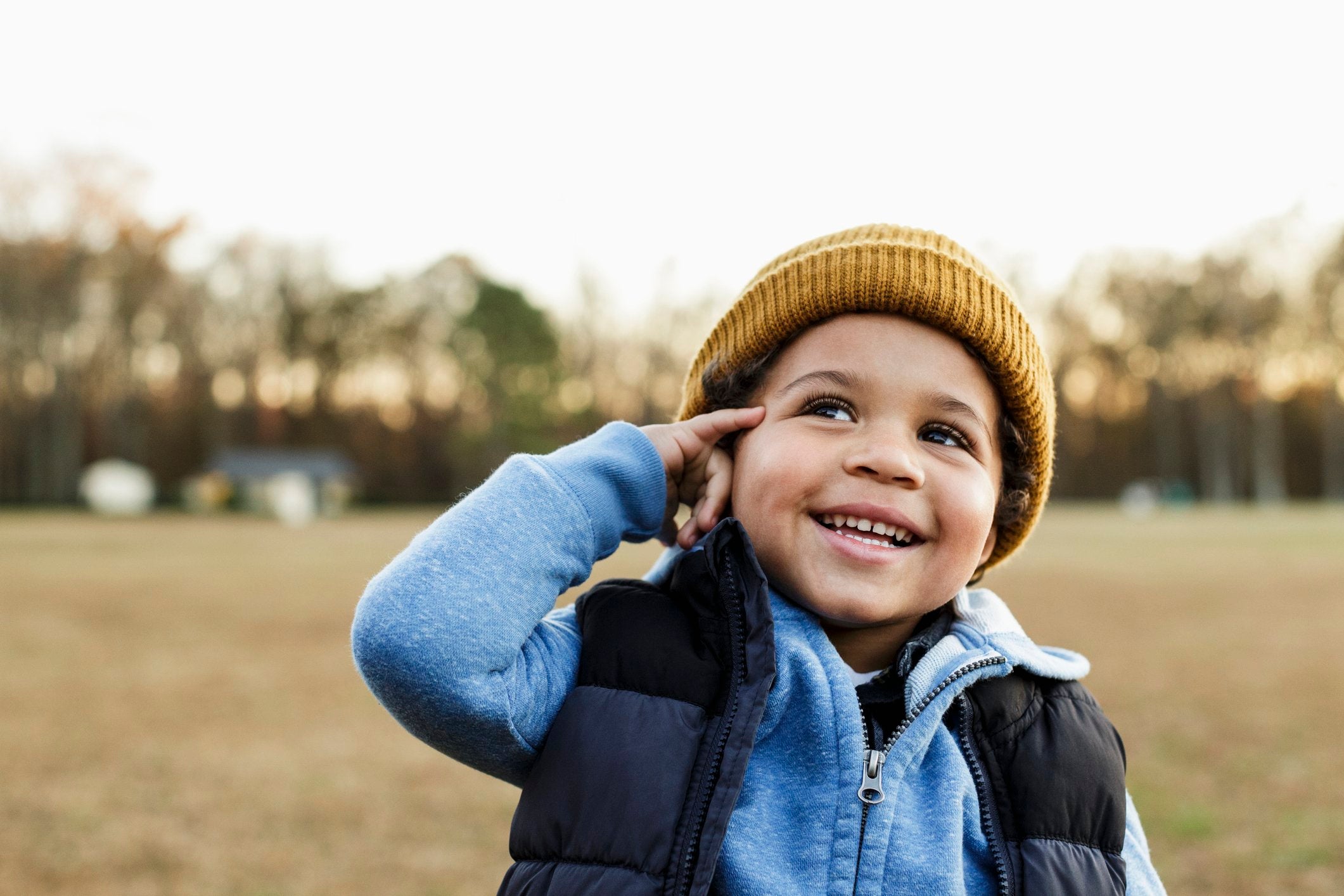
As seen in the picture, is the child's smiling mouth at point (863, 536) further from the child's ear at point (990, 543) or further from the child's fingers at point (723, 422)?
the child's ear at point (990, 543)

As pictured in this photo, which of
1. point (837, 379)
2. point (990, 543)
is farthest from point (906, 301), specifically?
point (990, 543)

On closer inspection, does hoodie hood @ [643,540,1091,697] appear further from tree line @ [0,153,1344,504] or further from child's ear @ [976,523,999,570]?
tree line @ [0,153,1344,504]

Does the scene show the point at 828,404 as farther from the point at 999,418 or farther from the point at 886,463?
the point at 999,418

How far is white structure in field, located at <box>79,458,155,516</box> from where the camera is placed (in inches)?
1591

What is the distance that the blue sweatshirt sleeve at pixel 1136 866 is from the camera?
1.48 meters

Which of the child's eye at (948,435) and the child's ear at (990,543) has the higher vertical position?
the child's eye at (948,435)

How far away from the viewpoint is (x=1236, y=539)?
22.6 meters

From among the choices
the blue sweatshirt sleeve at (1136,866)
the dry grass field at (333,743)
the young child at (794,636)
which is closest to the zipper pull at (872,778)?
the young child at (794,636)

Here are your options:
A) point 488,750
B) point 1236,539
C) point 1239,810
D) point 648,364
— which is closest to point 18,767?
point 488,750

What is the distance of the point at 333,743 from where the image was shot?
19.6 ft

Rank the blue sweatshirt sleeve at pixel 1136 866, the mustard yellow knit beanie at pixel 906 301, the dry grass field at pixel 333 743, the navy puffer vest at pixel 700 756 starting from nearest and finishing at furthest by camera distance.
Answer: the navy puffer vest at pixel 700 756 < the blue sweatshirt sleeve at pixel 1136 866 < the mustard yellow knit beanie at pixel 906 301 < the dry grass field at pixel 333 743

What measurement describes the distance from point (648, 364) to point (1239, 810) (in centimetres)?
4246

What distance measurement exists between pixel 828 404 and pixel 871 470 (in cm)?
14

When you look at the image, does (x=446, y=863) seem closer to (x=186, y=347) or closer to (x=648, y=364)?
(x=648, y=364)
